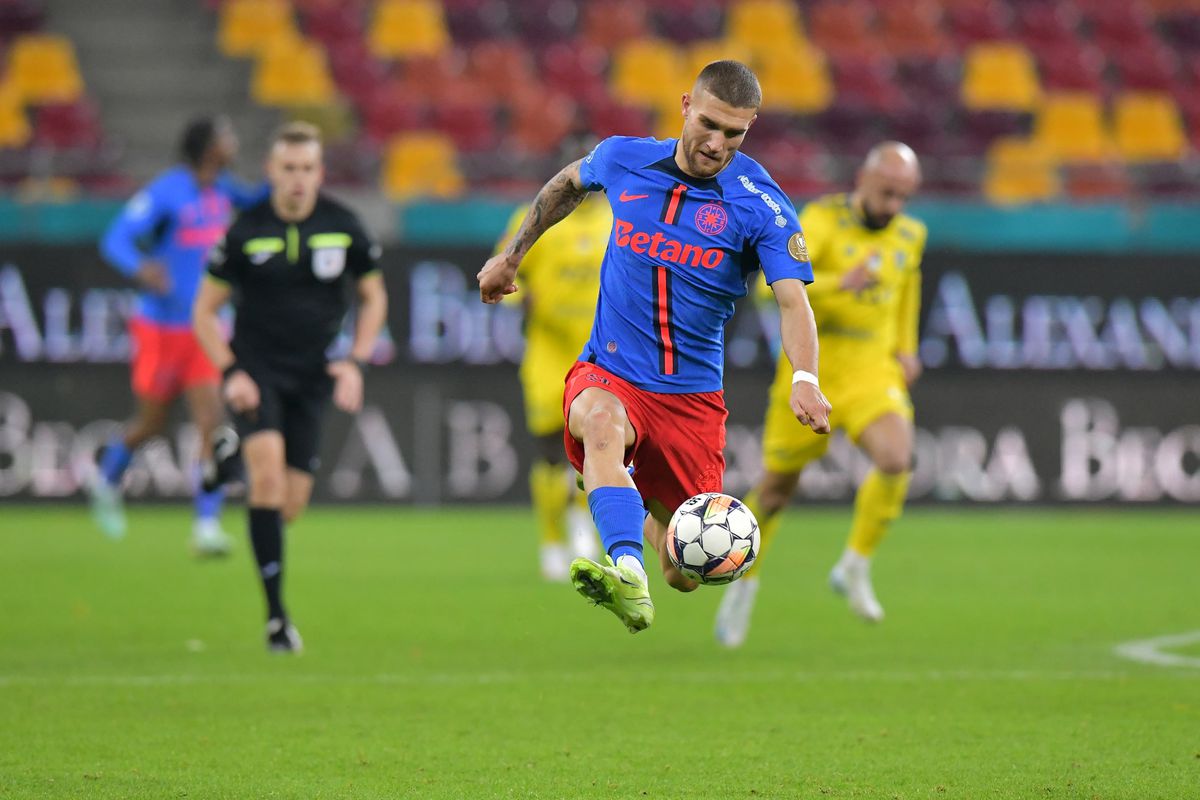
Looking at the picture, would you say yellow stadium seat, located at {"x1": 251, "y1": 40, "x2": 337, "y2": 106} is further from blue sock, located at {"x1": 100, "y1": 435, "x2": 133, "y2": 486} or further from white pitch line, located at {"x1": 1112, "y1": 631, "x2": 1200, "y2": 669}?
white pitch line, located at {"x1": 1112, "y1": 631, "x2": 1200, "y2": 669}

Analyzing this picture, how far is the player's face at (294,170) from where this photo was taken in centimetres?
823

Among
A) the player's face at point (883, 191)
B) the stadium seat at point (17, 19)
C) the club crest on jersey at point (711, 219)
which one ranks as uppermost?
the stadium seat at point (17, 19)

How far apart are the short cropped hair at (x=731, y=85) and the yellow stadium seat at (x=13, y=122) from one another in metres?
14.2

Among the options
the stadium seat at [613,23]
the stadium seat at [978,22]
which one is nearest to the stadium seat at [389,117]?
the stadium seat at [613,23]

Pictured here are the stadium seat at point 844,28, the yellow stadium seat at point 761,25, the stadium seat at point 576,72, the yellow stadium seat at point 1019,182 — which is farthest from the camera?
the stadium seat at point 844,28

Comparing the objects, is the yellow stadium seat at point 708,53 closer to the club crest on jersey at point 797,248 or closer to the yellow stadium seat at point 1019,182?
the yellow stadium seat at point 1019,182

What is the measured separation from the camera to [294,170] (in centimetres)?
823

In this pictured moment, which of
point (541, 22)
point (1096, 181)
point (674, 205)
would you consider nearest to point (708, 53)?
point (541, 22)

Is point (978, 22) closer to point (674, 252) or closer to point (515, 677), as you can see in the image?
point (515, 677)

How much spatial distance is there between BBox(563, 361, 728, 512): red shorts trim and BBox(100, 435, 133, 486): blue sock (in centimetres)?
758

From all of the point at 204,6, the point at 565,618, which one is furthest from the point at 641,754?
the point at 204,6

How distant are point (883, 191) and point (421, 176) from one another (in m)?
7.90

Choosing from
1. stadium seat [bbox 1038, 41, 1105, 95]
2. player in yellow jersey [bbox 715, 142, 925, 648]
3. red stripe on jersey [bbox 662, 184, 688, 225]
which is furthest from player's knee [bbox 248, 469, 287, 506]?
stadium seat [bbox 1038, 41, 1105, 95]

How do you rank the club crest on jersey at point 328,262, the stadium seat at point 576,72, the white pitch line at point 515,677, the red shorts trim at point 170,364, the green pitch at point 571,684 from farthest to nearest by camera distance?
the stadium seat at point 576,72
the red shorts trim at point 170,364
the club crest on jersey at point 328,262
the white pitch line at point 515,677
the green pitch at point 571,684
